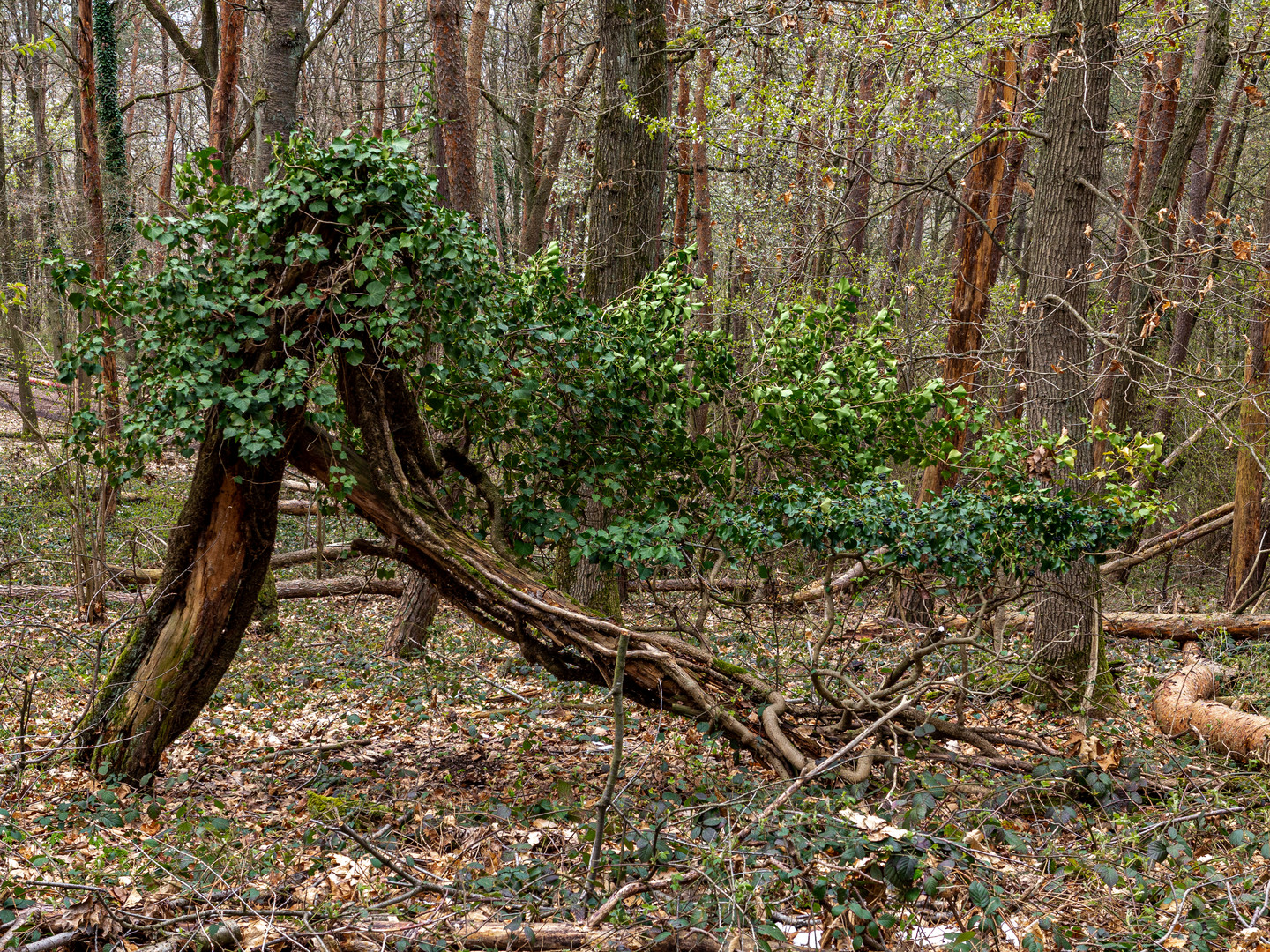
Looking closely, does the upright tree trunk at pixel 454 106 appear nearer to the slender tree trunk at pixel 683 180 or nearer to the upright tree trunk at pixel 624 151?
the upright tree trunk at pixel 624 151

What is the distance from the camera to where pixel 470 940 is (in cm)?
359

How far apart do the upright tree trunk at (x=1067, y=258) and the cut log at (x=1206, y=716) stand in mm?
590

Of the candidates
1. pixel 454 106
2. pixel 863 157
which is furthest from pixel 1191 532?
pixel 454 106

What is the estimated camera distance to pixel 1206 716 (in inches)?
241

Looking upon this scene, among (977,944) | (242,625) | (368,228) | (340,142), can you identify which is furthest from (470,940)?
(340,142)

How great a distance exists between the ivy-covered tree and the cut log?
1.39 meters

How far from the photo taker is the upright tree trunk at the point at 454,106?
812cm

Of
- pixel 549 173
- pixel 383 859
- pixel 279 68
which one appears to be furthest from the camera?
pixel 549 173

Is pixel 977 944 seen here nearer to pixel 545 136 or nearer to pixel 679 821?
pixel 679 821

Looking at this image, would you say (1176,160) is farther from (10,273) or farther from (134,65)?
(134,65)

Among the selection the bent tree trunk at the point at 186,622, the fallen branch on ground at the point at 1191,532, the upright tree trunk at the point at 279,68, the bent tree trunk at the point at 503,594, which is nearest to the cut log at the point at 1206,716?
the bent tree trunk at the point at 503,594

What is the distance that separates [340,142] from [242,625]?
118 inches

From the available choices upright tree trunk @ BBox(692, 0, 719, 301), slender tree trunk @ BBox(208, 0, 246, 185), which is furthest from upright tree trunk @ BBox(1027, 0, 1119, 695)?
slender tree trunk @ BBox(208, 0, 246, 185)

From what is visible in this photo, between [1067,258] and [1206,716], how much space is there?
3464mm
